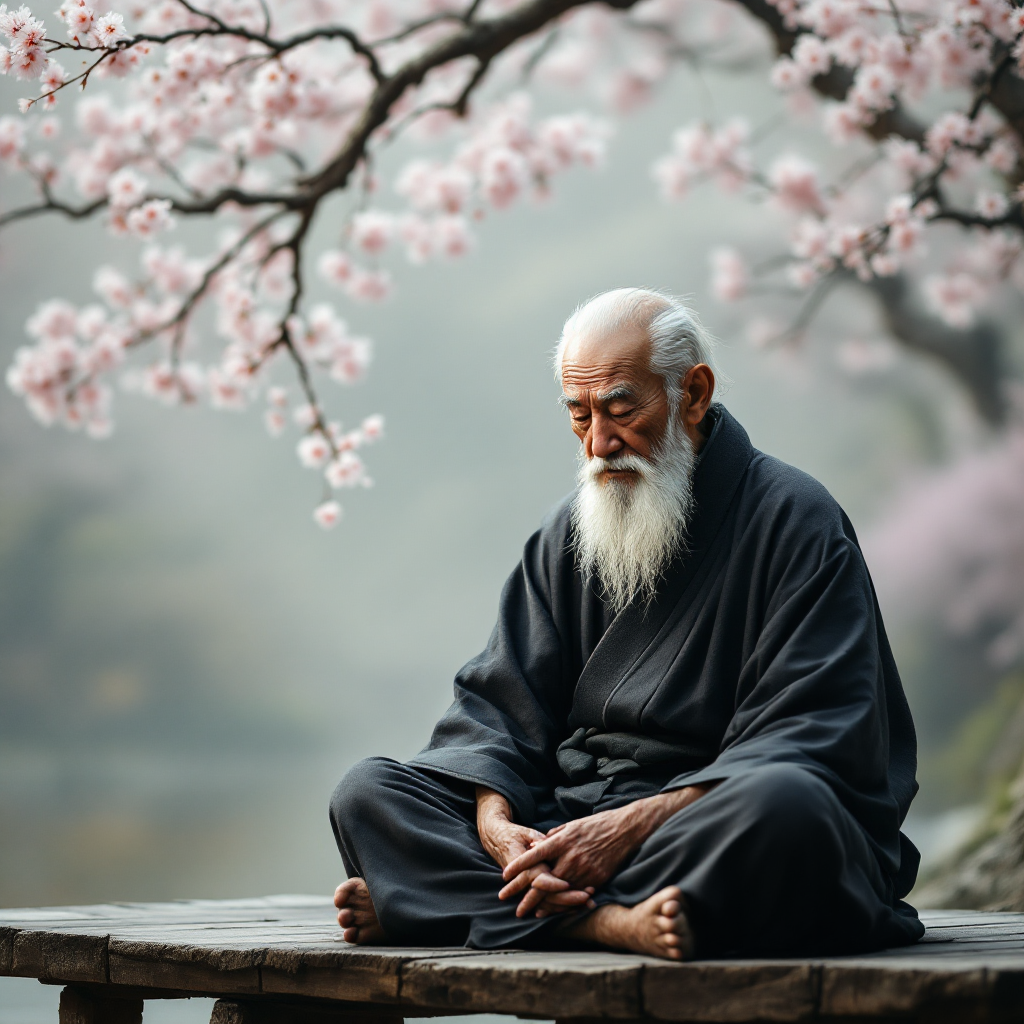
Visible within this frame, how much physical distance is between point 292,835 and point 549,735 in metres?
3.38

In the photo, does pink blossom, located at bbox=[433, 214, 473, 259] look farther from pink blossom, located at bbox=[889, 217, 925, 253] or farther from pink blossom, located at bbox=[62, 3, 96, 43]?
pink blossom, located at bbox=[62, 3, 96, 43]

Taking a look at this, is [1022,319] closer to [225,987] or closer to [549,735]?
[549,735]

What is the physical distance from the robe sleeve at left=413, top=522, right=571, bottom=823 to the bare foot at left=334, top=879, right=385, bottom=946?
0.28 metres

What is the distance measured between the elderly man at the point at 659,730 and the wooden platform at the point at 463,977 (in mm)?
113

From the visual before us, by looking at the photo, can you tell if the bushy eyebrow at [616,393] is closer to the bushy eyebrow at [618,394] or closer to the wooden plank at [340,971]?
the bushy eyebrow at [618,394]

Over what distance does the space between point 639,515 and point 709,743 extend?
47 centimetres

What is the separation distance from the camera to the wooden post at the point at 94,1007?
2734mm

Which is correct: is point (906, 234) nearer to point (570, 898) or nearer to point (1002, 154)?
point (1002, 154)

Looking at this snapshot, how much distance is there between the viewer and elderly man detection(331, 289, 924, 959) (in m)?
2.04

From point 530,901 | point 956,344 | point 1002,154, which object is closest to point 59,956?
point 530,901

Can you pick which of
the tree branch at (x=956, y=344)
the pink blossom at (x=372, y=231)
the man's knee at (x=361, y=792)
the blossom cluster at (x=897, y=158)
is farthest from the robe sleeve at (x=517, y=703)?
the tree branch at (x=956, y=344)

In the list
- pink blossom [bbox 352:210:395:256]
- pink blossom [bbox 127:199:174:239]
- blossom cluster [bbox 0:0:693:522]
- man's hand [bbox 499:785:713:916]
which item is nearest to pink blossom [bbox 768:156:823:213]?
blossom cluster [bbox 0:0:693:522]

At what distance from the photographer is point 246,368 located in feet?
16.2

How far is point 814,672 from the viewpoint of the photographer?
7.34 ft
